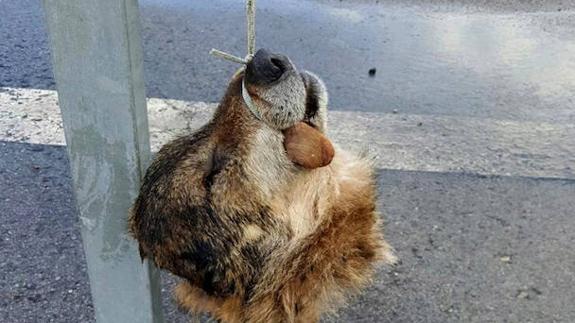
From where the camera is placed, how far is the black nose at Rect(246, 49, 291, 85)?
68.2 inches

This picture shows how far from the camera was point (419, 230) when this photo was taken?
3.59 m

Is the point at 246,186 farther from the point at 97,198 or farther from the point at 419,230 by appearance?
the point at 419,230

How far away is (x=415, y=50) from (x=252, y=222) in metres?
4.28

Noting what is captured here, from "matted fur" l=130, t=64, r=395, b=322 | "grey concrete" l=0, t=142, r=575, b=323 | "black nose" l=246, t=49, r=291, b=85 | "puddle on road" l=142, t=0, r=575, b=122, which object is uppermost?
"black nose" l=246, t=49, r=291, b=85

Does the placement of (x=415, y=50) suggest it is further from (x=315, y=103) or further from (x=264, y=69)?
(x=264, y=69)

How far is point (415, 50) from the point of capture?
5.68m

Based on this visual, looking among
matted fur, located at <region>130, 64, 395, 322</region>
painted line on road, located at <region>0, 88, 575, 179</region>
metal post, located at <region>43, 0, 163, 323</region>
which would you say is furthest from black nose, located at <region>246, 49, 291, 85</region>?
painted line on road, located at <region>0, 88, 575, 179</region>

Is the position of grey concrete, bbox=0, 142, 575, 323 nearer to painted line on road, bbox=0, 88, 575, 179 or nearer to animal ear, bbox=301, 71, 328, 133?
painted line on road, bbox=0, 88, 575, 179

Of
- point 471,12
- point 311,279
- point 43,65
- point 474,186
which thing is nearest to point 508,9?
point 471,12

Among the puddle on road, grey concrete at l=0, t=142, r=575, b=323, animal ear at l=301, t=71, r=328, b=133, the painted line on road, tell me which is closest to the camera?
animal ear at l=301, t=71, r=328, b=133

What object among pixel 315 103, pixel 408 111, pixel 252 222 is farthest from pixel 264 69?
pixel 408 111

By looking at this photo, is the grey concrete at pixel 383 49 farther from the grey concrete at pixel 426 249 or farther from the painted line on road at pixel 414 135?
the grey concrete at pixel 426 249

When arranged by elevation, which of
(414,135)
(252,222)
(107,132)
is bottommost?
(414,135)

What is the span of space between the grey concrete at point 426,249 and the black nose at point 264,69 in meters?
1.59
